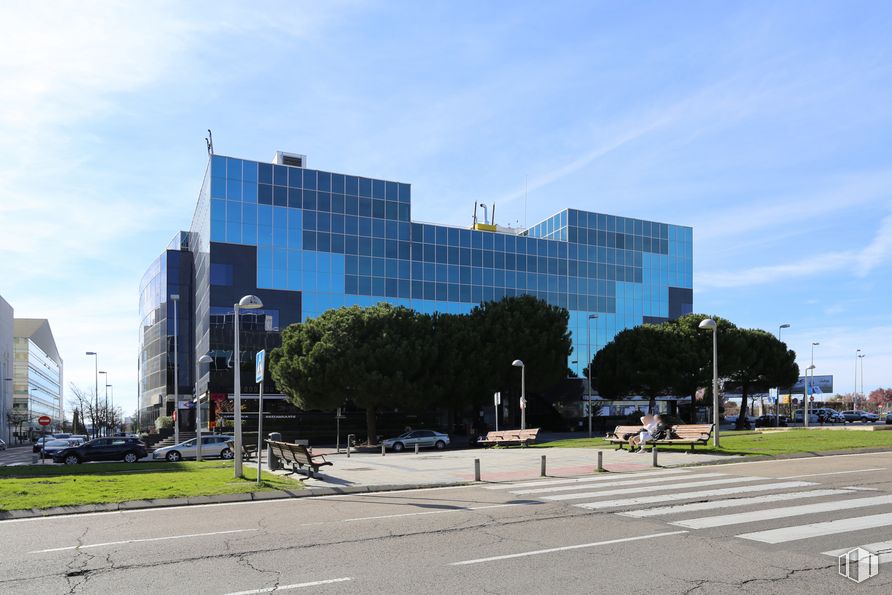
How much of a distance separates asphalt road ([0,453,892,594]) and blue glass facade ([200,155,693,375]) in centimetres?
4853

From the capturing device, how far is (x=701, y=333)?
60688mm

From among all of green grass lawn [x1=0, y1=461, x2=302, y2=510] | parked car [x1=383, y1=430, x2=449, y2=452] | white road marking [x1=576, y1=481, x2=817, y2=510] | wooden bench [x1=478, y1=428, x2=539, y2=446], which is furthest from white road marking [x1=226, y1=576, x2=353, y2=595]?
parked car [x1=383, y1=430, x2=449, y2=452]

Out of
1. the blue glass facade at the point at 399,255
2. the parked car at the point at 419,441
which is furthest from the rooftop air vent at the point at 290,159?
the parked car at the point at 419,441

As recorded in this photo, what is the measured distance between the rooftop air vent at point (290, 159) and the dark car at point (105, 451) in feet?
112

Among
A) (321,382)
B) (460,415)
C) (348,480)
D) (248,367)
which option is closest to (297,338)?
(321,382)

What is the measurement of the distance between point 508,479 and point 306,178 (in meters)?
49.8

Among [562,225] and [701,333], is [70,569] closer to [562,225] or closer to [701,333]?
[701,333]

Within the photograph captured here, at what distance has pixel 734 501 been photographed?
12844 mm

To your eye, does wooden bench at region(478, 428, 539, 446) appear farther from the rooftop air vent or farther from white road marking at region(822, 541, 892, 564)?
the rooftop air vent

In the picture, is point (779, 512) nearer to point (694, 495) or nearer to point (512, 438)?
point (694, 495)

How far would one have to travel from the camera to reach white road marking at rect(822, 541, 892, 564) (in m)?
8.17

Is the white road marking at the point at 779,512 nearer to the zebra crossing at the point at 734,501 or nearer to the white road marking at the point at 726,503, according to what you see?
the zebra crossing at the point at 734,501

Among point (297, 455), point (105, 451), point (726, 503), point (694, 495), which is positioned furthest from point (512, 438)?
point (726, 503)
